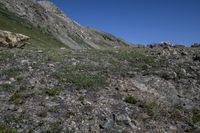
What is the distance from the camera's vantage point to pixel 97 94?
2464cm

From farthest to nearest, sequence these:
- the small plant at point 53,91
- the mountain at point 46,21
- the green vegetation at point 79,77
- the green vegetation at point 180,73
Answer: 1. the mountain at point 46,21
2. the green vegetation at point 180,73
3. the green vegetation at point 79,77
4. the small plant at point 53,91

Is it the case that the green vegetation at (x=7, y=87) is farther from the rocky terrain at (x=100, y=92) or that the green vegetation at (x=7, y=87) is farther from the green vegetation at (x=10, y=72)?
the green vegetation at (x=10, y=72)

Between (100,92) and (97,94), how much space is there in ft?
1.49

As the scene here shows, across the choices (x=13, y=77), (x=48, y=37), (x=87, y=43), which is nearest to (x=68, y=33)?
(x=87, y=43)

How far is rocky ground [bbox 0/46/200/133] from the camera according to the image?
69.3 ft

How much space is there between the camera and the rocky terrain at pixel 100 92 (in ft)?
69.4

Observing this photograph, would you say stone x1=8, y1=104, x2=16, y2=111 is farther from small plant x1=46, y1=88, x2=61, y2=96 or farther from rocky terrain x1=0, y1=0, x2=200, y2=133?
small plant x1=46, y1=88, x2=61, y2=96

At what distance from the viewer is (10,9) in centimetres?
12875

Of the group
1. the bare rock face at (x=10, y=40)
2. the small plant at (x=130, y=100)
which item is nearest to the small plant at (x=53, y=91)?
the small plant at (x=130, y=100)

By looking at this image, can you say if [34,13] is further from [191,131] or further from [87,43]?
[191,131]

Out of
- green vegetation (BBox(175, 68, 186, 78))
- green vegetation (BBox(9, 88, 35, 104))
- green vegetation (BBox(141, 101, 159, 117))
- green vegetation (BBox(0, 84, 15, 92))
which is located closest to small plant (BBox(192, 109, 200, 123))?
green vegetation (BBox(141, 101, 159, 117))

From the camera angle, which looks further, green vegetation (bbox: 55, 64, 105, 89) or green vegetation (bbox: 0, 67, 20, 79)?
green vegetation (bbox: 0, 67, 20, 79)

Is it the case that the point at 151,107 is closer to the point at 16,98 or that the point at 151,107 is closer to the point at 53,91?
the point at 53,91

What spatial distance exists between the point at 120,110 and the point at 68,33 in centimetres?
11617
